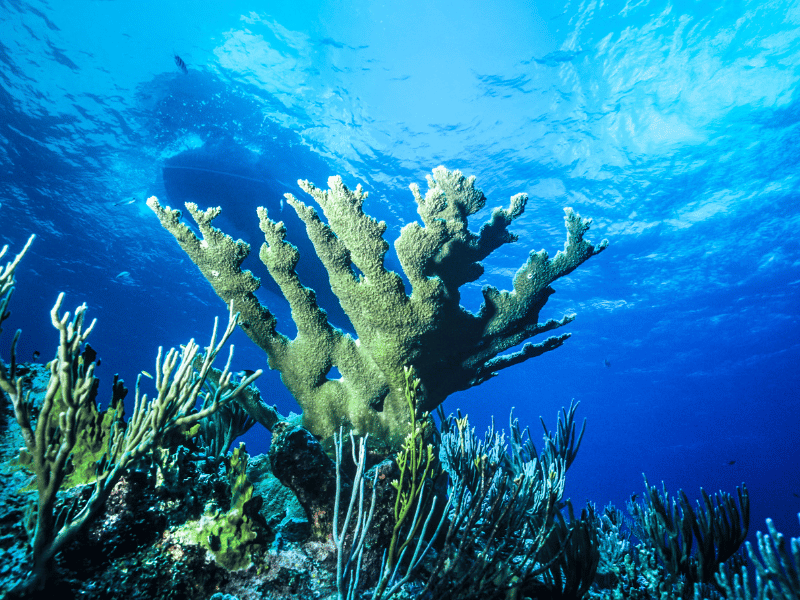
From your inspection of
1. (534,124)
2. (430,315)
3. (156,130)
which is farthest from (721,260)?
(156,130)

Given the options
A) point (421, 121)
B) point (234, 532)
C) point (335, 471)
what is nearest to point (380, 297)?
point (335, 471)

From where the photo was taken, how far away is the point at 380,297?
2865 millimetres

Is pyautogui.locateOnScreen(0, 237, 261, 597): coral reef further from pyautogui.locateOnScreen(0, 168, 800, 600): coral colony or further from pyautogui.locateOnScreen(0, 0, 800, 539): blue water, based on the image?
pyautogui.locateOnScreen(0, 0, 800, 539): blue water

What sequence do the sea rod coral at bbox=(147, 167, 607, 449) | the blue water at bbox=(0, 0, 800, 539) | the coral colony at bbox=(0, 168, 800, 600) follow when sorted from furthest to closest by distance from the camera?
the blue water at bbox=(0, 0, 800, 539) → the sea rod coral at bbox=(147, 167, 607, 449) → the coral colony at bbox=(0, 168, 800, 600)

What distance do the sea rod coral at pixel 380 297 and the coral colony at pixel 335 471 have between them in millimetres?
19

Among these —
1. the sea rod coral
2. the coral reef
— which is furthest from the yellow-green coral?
the sea rod coral

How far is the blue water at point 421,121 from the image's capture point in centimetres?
1100

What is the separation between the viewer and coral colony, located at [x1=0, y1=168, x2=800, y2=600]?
1.62 metres

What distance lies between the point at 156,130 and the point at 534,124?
50.5ft

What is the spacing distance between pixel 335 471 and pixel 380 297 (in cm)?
142

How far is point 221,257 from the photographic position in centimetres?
282

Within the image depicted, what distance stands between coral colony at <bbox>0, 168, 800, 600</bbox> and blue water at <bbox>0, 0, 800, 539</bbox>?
9.26 meters

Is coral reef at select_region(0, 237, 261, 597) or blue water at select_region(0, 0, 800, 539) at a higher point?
blue water at select_region(0, 0, 800, 539)

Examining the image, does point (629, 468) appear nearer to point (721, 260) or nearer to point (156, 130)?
point (721, 260)
